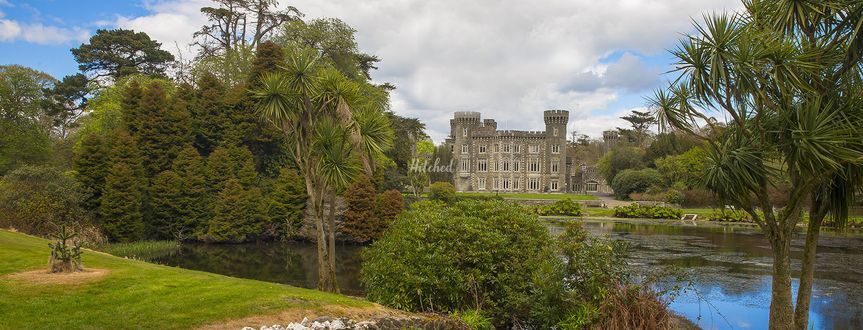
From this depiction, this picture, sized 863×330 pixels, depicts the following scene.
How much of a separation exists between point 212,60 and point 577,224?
36.3 metres

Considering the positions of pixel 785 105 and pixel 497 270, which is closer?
pixel 785 105

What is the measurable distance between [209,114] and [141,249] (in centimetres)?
1070

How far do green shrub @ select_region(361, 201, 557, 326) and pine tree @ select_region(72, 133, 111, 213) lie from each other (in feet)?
74.7

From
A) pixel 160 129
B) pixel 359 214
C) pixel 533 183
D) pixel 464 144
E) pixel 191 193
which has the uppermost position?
pixel 464 144

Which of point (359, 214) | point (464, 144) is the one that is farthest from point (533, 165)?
point (359, 214)

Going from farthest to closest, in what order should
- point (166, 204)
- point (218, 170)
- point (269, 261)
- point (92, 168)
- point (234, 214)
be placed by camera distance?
point (218, 170) < point (234, 214) < point (166, 204) < point (92, 168) < point (269, 261)

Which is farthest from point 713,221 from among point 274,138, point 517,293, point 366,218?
point 517,293

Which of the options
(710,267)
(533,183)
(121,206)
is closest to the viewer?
(710,267)

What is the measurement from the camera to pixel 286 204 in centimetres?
3422

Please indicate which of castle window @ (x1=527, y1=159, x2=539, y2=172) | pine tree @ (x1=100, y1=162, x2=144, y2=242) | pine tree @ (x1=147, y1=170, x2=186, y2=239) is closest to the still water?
pine tree @ (x1=147, y1=170, x2=186, y2=239)

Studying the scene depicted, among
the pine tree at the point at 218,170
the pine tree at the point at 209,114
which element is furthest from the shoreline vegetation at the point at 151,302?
the pine tree at the point at 209,114

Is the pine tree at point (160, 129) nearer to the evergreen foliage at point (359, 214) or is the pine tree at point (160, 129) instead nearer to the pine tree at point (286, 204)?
the pine tree at point (286, 204)

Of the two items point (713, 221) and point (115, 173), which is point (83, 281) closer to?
point (115, 173)

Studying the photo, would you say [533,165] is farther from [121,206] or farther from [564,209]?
[121,206]
